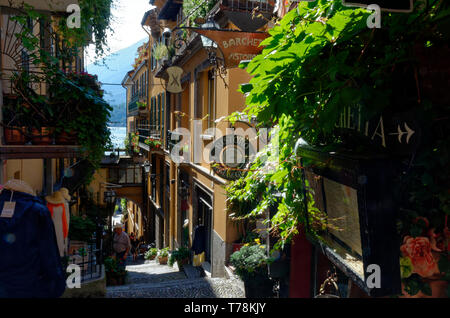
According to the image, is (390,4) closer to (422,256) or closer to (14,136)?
(422,256)

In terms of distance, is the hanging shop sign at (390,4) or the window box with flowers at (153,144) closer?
the hanging shop sign at (390,4)

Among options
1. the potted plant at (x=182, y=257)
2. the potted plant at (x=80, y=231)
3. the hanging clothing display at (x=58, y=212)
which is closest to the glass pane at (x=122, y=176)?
the potted plant at (x=182, y=257)

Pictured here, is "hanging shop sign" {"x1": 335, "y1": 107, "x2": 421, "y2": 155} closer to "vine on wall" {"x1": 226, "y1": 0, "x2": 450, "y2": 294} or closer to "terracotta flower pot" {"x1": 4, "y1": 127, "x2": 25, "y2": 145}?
"vine on wall" {"x1": 226, "y1": 0, "x2": 450, "y2": 294}

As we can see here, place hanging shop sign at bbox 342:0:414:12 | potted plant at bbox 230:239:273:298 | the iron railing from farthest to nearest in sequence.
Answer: the iron railing → potted plant at bbox 230:239:273:298 → hanging shop sign at bbox 342:0:414:12

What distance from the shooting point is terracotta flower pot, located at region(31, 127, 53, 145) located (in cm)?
671

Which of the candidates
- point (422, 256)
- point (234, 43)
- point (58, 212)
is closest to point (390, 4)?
point (422, 256)

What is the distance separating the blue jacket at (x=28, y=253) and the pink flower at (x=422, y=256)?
3170mm

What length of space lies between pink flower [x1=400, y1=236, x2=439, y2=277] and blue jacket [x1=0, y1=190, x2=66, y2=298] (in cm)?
317

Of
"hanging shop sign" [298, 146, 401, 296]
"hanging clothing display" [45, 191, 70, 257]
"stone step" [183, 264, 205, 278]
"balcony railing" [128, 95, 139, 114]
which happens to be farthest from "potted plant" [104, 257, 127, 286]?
"balcony railing" [128, 95, 139, 114]

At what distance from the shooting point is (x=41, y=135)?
22.1ft

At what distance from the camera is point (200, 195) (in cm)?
1378

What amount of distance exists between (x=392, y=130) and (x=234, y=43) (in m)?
3.64

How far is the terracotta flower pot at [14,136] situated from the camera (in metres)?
6.50

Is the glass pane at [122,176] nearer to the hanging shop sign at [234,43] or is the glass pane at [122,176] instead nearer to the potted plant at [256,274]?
the potted plant at [256,274]
